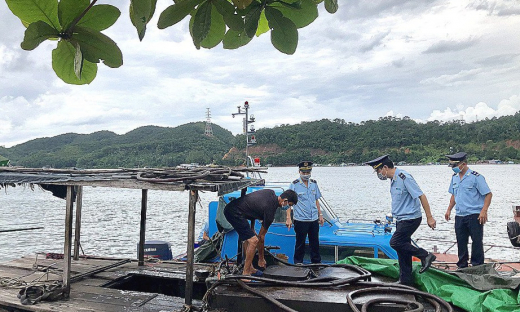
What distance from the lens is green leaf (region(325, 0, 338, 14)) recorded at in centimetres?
138

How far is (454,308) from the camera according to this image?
4473mm

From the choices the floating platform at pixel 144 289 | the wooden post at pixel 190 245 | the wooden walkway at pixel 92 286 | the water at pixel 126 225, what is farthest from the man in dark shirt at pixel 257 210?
the water at pixel 126 225

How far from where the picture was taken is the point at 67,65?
4.30 feet

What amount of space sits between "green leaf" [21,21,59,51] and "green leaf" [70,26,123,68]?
0.23ft

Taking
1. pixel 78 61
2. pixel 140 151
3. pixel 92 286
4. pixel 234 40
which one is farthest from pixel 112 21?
pixel 140 151

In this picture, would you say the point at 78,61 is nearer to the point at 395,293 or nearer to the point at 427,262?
the point at 395,293

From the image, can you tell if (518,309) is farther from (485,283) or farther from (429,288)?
(429,288)

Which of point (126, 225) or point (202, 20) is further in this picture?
point (126, 225)

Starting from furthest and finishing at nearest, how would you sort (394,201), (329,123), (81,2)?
(329,123), (394,201), (81,2)

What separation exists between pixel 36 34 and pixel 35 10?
6cm

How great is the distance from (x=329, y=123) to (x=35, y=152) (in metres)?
47.4

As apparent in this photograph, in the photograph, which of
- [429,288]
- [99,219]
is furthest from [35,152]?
[429,288]

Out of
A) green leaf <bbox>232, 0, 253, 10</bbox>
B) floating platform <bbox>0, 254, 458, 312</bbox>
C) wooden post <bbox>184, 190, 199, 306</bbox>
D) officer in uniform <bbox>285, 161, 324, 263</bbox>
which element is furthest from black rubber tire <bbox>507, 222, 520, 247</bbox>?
green leaf <bbox>232, 0, 253, 10</bbox>

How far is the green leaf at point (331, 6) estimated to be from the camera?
138 centimetres
